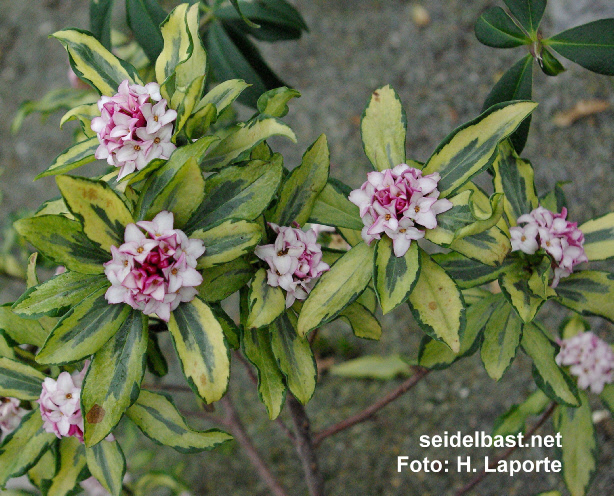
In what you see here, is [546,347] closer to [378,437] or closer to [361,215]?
[361,215]

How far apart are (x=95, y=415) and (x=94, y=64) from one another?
0.48 metres

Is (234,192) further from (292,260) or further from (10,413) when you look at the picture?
(10,413)

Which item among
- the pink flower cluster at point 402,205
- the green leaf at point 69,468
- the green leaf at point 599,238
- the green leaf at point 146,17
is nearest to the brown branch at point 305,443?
the green leaf at point 69,468

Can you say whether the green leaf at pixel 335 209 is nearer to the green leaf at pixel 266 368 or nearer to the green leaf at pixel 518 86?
the green leaf at pixel 266 368

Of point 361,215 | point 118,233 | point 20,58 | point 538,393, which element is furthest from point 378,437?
point 20,58

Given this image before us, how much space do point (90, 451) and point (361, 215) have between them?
56 cm

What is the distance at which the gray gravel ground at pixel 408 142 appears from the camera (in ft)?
5.72

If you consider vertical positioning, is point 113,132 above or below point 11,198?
below

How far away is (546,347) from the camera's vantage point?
1.00 meters

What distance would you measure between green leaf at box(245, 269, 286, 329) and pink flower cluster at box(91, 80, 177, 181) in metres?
0.20

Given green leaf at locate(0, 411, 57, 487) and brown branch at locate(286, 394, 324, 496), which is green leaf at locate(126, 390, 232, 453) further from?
brown branch at locate(286, 394, 324, 496)

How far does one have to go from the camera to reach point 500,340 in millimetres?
945

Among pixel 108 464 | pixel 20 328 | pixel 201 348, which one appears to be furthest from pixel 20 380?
pixel 201 348

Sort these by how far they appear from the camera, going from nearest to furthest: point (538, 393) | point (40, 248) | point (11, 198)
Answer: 1. point (40, 248)
2. point (538, 393)
3. point (11, 198)
